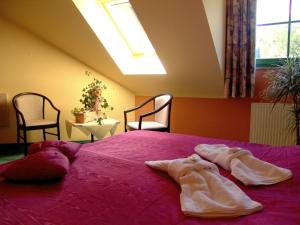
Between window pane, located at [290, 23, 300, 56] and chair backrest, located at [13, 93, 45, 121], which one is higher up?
window pane, located at [290, 23, 300, 56]

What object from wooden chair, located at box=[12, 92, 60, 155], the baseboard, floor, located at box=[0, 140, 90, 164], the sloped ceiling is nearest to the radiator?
the sloped ceiling

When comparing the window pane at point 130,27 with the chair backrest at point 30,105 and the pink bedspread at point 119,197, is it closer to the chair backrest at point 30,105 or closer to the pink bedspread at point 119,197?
the chair backrest at point 30,105

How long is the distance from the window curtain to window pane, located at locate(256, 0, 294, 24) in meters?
0.34

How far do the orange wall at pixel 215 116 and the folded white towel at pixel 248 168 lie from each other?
6.66 feet

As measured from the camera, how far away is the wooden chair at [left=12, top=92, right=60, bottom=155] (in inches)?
136

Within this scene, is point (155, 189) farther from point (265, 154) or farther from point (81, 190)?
point (265, 154)

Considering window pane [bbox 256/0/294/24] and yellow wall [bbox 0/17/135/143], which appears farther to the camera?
yellow wall [bbox 0/17/135/143]

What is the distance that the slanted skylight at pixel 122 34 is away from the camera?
355 cm

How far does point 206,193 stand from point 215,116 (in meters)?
2.77

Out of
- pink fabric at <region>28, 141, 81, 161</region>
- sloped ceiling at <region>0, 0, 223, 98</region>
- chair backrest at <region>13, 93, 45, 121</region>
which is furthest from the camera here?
chair backrest at <region>13, 93, 45, 121</region>

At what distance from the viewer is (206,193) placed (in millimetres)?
1081

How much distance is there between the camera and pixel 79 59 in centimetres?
434

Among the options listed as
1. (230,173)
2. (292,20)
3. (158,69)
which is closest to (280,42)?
(292,20)

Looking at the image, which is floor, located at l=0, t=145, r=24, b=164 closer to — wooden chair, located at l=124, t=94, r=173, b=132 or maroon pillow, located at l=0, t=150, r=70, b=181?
wooden chair, located at l=124, t=94, r=173, b=132
